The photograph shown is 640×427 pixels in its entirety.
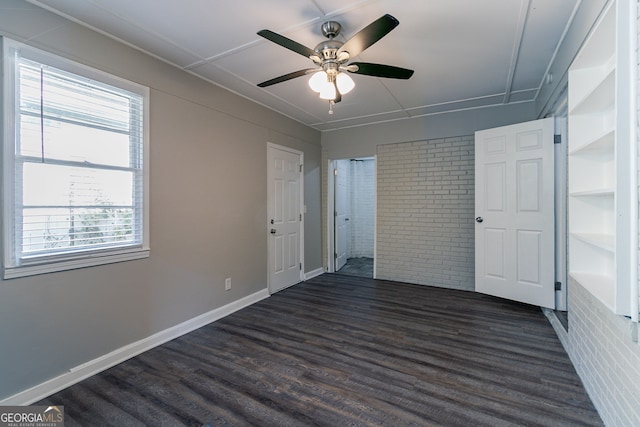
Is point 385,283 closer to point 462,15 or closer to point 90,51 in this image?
point 462,15

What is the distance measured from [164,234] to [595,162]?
134 inches

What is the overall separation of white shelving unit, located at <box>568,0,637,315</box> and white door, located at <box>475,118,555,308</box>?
1.28 meters

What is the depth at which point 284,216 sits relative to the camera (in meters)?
4.41

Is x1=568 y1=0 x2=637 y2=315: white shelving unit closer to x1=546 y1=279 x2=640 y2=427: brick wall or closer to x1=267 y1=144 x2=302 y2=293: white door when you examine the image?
x1=546 y1=279 x2=640 y2=427: brick wall

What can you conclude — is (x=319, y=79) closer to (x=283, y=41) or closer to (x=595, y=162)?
(x=283, y=41)

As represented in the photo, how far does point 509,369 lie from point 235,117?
3637mm

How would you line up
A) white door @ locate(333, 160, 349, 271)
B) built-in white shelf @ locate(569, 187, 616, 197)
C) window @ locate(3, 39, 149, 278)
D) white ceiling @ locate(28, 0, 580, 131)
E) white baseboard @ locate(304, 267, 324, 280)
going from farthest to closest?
white door @ locate(333, 160, 349, 271), white baseboard @ locate(304, 267, 324, 280), white ceiling @ locate(28, 0, 580, 131), window @ locate(3, 39, 149, 278), built-in white shelf @ locate(569, 187, 616, 197)

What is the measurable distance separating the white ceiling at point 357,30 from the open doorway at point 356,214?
115 inches

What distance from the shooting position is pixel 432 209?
175 inches

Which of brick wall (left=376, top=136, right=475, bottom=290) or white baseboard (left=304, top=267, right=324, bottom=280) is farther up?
brick wall (left=376, top=136, right=475, bottom=290)
